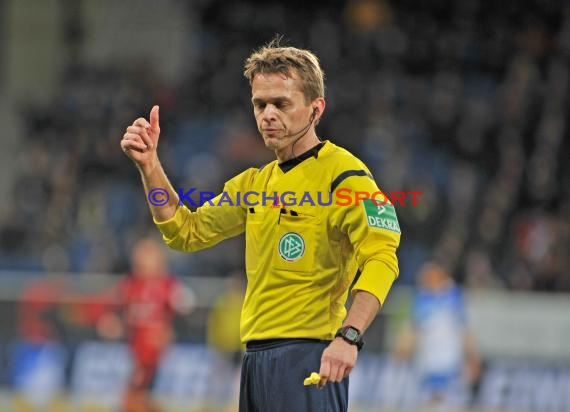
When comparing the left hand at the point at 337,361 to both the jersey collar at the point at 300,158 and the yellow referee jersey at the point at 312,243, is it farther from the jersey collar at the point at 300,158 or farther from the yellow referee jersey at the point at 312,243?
the jersey collar at the point at 300,158

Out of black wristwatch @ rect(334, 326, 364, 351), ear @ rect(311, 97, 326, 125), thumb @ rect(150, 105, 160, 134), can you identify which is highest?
ear @ rect(311, 97, 326, 125)

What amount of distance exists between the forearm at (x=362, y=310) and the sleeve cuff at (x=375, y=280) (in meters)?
0.02

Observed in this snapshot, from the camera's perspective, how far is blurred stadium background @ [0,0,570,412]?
1347 cm

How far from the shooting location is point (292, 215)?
4484 mm

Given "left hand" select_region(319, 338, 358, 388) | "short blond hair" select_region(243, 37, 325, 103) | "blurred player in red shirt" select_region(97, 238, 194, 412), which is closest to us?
"left hand" select_region(319, 338, 358, 388)

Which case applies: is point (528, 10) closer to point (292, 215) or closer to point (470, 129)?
point (470, 129)

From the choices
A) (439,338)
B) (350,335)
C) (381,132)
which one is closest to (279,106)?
(350,335)

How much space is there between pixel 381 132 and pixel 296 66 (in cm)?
1204

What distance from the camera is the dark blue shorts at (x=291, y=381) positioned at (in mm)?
4426

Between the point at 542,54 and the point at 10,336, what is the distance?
31.3ft

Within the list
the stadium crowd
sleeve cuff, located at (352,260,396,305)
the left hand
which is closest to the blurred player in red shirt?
the stadium crowd

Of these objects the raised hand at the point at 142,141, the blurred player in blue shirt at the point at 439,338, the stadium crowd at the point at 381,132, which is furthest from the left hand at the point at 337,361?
the stadium crowd at the point at 381,132

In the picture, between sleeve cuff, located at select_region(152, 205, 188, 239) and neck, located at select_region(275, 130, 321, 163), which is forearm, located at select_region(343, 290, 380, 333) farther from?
sleeve cuff, located at select_region(152, 205, 188, 239)

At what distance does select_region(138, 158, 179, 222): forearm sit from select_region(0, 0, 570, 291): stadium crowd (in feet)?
32.1
